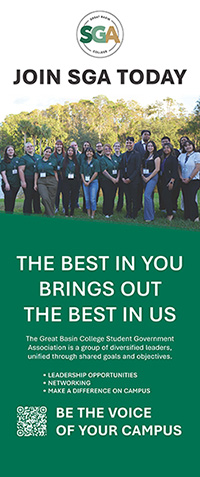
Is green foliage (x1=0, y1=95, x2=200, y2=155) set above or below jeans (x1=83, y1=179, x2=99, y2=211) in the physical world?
above

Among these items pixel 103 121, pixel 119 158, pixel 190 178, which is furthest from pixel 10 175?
pixel 103 121

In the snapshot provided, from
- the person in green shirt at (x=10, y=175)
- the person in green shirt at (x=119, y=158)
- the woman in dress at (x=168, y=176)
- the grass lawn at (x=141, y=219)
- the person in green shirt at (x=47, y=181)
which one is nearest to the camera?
the grass lawn at (x=141, y=219)

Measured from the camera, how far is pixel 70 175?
1148cm

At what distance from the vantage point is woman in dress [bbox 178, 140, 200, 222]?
34.5ft

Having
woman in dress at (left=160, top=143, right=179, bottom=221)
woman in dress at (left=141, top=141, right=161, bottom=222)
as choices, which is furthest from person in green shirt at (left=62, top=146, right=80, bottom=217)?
woman in dress at (left=160, top=143, right=179, bottom=221)

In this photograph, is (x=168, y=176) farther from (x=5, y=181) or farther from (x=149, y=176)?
(x=5, y=181)

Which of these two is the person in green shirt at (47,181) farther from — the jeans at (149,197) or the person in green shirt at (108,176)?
the jeans at (149,197)

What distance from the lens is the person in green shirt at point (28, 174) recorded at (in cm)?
1077

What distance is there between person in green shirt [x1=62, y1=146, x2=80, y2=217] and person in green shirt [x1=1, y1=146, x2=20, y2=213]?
120 centimetres

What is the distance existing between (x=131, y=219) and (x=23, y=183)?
2.58m

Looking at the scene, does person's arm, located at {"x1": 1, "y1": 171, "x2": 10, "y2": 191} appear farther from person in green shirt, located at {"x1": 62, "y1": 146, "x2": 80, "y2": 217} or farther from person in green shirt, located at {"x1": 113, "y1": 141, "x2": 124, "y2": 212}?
person in green shirt, located at {"x1": 113, "y1": 141, "x2": 124, "y2": 212}

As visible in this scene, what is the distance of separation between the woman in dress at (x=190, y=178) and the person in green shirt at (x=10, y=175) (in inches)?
146

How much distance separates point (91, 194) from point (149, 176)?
1483mm

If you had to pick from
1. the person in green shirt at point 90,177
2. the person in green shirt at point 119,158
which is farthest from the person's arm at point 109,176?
the person in green shirt at point 90,177
